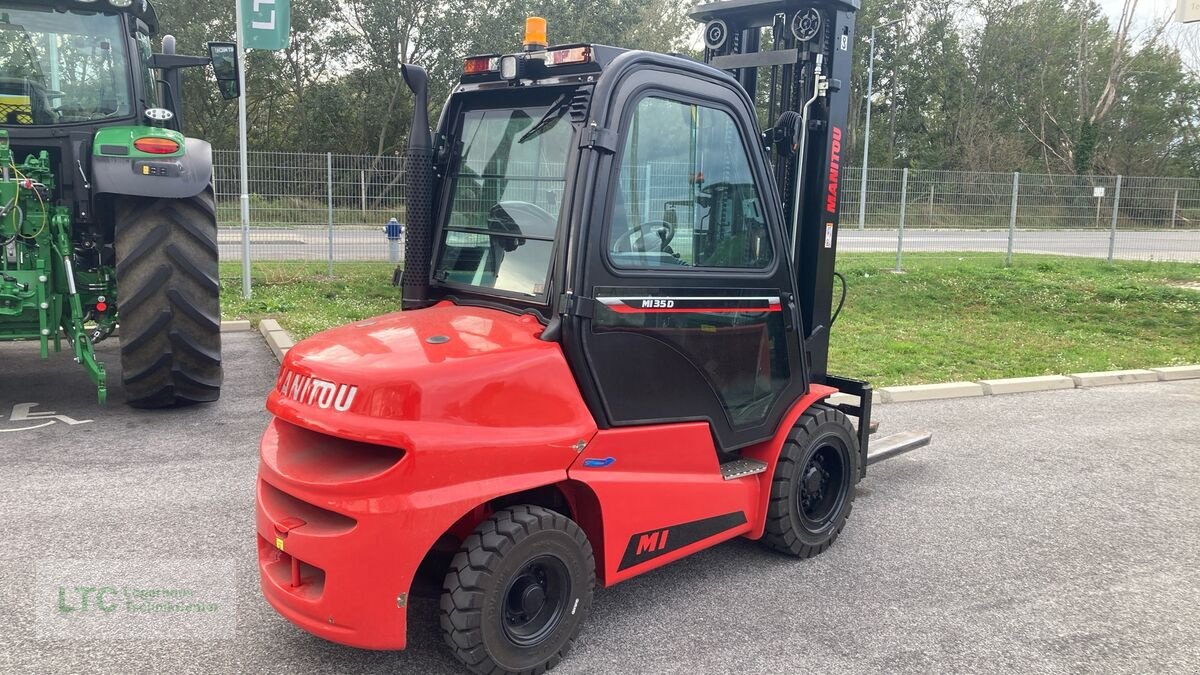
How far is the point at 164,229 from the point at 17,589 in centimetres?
→ 331

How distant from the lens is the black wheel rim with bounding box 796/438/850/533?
438cm

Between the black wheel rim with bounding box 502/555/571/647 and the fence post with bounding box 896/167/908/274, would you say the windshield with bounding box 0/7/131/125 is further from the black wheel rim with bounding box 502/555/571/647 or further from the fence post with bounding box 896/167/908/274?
the fence post with bounding box 896/167/908/274

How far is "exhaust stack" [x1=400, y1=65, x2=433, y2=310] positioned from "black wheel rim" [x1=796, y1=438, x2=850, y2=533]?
6.74 ft

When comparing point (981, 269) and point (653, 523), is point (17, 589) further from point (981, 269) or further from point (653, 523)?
point (981, 269)

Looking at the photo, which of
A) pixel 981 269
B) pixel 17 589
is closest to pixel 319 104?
pixel 981 269

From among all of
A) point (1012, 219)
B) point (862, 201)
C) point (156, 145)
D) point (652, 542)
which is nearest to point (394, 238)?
point (156, 145)

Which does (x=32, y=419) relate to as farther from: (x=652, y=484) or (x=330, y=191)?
(x=330, y=191)

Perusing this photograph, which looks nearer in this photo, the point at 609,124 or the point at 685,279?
the point at 609,124

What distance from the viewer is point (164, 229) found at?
6.36m

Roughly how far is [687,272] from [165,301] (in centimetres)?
440

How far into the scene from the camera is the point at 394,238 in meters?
13.5

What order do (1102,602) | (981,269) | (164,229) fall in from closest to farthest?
(1102,602), (164,229), (981,269)

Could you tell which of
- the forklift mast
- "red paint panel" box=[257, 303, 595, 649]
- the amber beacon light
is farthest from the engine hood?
the forklift mast

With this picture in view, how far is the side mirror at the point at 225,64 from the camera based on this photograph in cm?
664
